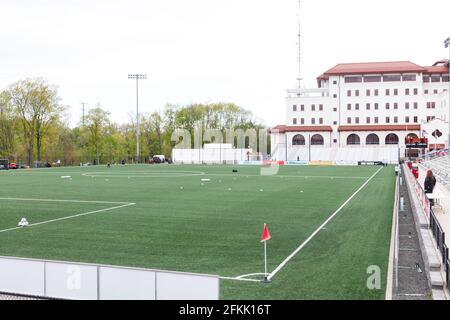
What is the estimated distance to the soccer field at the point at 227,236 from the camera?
11.1m

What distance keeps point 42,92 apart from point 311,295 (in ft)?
297

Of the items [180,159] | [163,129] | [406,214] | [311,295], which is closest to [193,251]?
[311,295]

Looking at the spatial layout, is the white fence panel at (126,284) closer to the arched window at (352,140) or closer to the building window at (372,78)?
the arched window at (352,140)

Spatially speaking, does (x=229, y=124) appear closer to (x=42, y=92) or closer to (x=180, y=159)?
(x=180, y=159)

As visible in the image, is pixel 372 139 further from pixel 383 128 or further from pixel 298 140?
pixel 298 140

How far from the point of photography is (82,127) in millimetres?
112562

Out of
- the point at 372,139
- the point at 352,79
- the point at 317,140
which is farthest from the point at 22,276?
the point at 352,79

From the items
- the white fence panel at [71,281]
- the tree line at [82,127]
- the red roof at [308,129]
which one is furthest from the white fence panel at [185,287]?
the red roof at [308,129]

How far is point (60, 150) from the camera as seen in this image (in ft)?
323

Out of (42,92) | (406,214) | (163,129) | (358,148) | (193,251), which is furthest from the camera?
(163,129)

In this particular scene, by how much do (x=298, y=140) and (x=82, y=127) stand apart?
5123cm

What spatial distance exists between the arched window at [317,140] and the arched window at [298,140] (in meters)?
2.14

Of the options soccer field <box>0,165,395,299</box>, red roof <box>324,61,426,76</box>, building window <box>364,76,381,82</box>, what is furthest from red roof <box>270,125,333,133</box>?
soccer field <box>0,165,395,299</box>

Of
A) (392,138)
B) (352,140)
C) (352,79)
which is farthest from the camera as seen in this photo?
(352,79)
